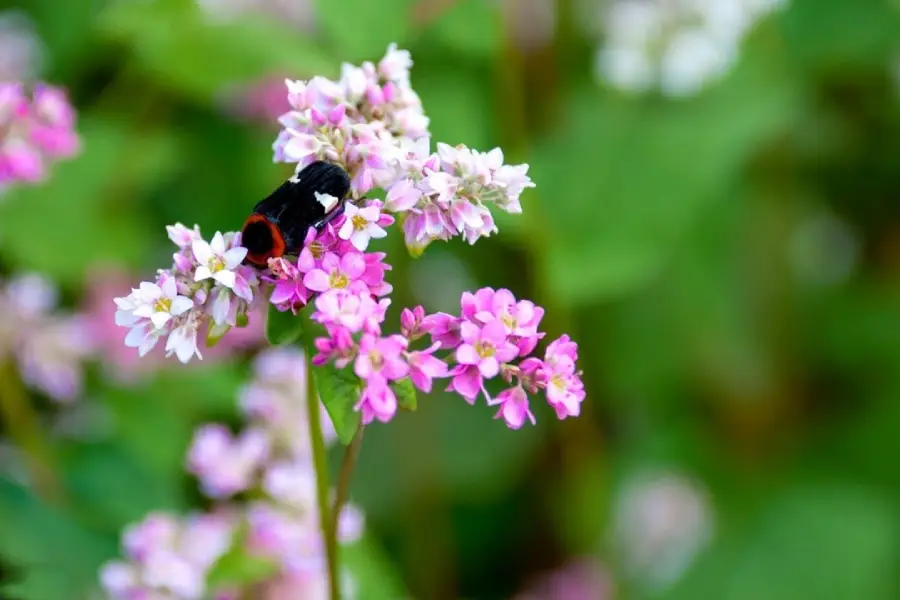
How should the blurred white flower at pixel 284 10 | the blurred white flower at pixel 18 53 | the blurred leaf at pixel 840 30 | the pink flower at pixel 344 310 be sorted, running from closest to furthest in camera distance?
the pink flower at pixel 344 310 → the blurred white flower at pixel 18 53 → the blurred white flower at pixel 284 10 → the blurred leaf at pixel 840 30

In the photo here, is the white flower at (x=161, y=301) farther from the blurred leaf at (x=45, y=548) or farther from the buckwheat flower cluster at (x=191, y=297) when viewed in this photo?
the blurred leaf at (x=45, y=548)

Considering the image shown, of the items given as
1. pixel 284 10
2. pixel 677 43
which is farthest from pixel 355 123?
pixel 677 43

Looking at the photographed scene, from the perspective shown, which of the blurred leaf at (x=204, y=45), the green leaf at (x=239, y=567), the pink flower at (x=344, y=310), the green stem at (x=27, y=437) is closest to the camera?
the pink flower at (x=344, y=310)

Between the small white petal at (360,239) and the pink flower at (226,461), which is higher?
the pink flower at (226,461)

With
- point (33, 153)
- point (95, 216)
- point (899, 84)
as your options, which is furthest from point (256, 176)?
point (899, 84)

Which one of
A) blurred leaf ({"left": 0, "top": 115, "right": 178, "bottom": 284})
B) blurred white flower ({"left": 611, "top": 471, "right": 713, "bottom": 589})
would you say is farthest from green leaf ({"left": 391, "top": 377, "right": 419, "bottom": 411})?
blurred white flower ({"left": 611, "top": 471, "right": 713, "bottom": 589})

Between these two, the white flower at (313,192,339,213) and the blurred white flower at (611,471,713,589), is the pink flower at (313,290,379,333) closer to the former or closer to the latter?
the white flower at (313,192,339,213)

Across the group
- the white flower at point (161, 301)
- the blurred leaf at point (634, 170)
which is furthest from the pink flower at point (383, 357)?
the blurred leaf at point (634, 170)
